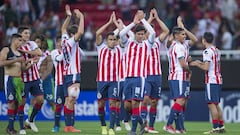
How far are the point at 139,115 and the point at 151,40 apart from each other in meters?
1.77

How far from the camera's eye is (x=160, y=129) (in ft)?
77.9

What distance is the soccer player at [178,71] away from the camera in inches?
854

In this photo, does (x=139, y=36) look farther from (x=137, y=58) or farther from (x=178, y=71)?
(x=178, y=71)

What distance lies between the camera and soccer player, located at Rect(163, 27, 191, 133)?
21.7 meters

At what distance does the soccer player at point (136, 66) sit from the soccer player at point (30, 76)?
98.7 inches

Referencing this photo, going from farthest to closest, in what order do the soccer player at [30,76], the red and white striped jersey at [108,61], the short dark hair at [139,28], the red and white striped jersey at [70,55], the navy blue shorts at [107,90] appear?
the red and white striped jersey at [108,61] → the red and white striped jersey at [70,55] → the navy blue shorts at [107,90] → the soccer player at [30,76] → the short dark hair at [139,28]

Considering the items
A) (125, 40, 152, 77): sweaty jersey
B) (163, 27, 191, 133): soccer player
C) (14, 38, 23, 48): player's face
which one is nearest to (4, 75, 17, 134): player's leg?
(14, 38, 23, 48): player's face

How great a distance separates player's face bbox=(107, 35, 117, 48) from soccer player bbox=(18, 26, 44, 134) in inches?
65.7

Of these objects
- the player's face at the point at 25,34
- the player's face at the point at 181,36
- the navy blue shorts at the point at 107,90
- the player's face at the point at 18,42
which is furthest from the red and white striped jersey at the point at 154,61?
the player's face at the point at 18,42

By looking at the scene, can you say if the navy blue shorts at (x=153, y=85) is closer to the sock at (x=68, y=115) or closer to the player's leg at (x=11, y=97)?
the sock at (x=68, y=115)

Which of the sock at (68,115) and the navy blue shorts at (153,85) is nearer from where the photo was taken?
the navy blue shorts at (153,85)

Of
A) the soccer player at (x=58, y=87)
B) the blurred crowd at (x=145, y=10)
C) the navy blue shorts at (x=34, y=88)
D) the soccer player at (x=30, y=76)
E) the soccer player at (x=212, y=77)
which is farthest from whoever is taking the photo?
the blurred crowd at (x=145, y=10)

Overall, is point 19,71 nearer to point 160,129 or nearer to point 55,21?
point 160,129

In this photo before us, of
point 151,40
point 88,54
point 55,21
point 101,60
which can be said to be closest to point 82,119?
point 88,54
